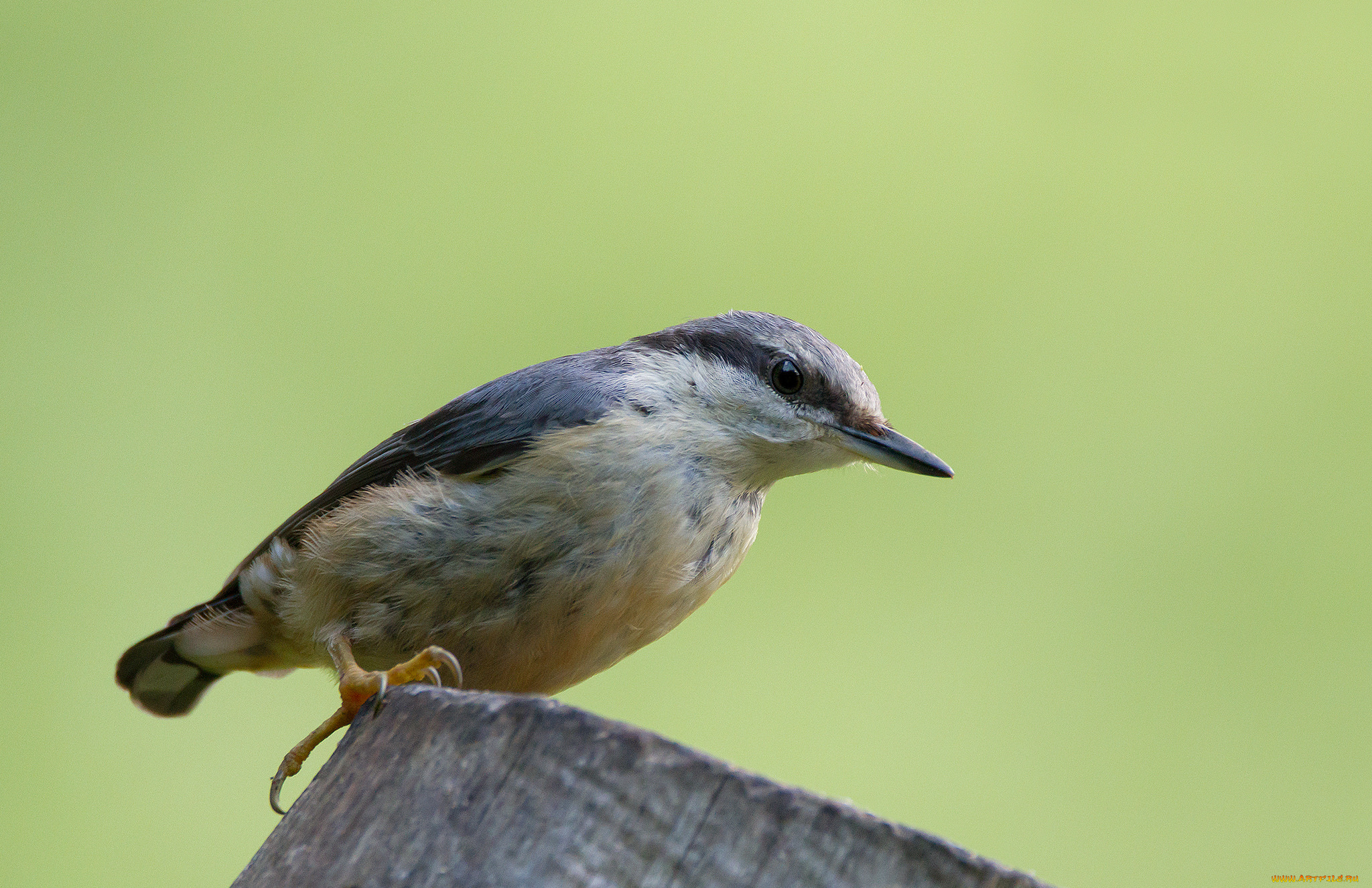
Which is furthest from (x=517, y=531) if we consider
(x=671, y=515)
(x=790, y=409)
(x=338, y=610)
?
(x=790, y=409)

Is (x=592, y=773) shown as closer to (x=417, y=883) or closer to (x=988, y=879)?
(x=417, y=883)

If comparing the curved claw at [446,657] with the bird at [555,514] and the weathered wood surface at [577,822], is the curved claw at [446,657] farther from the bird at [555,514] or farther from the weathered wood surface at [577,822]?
the weathered wood surface at [577,822]

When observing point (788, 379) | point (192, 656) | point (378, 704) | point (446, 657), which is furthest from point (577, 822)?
point (192, 656)

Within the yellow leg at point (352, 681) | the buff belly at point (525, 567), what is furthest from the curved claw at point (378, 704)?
the buff belly at point (525, 567)

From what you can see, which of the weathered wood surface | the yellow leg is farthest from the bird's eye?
the weathered wood surface

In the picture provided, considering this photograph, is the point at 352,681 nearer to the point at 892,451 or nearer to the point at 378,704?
the point at 378,704

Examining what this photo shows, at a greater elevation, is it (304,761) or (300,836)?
(300,836)
